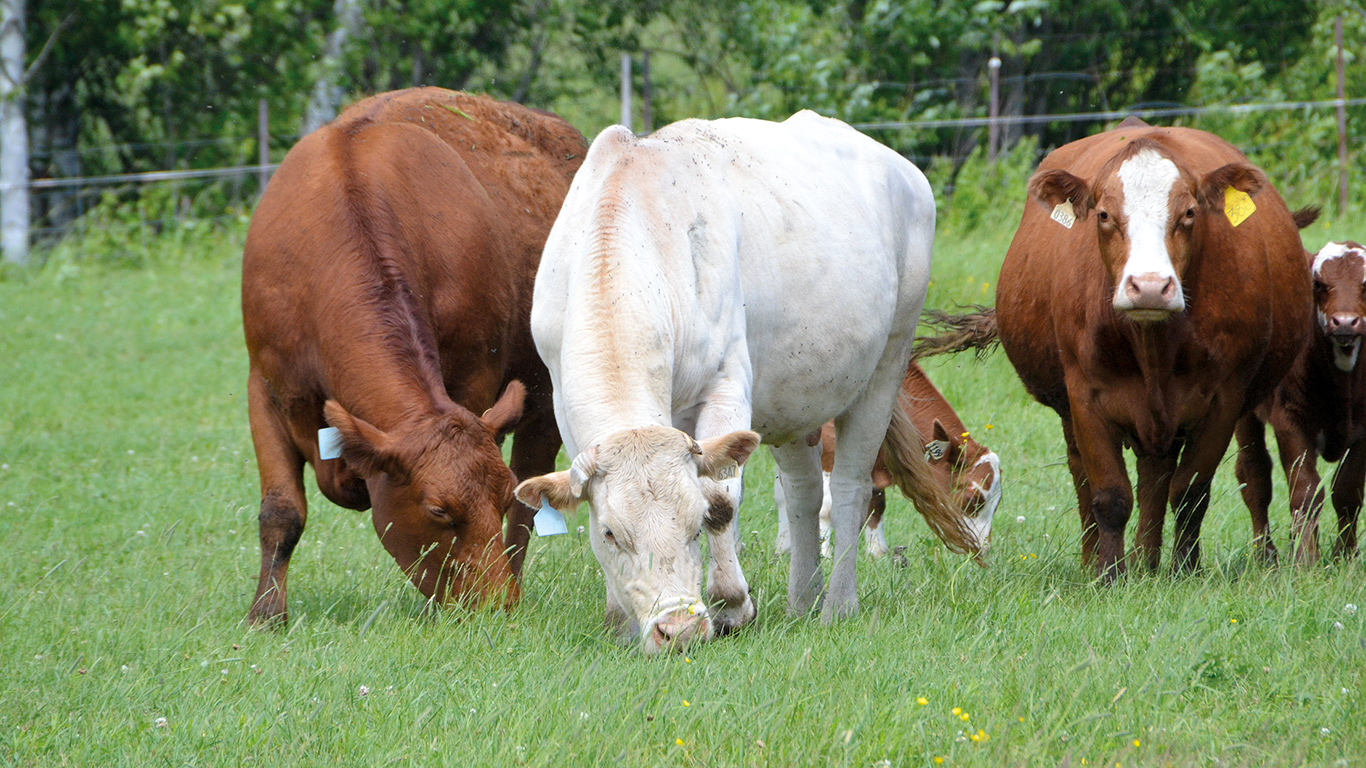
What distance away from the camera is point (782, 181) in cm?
546

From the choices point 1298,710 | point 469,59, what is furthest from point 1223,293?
point 469,59

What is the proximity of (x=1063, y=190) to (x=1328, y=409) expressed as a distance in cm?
179

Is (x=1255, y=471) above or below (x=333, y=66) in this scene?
above

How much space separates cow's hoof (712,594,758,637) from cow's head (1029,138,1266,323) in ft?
5.71

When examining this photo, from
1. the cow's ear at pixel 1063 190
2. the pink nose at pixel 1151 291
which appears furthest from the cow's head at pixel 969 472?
the pink nose at pixel 1151 291

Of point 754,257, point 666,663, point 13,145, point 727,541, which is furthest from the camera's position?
point 13,145

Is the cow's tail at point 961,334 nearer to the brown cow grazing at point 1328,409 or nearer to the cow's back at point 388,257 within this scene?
the brown cow grazing at point 1328,409

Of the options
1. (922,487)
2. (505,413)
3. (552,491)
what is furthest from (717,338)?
(922,487)

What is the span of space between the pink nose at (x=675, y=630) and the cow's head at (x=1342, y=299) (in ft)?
11.4

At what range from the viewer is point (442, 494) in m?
5.13

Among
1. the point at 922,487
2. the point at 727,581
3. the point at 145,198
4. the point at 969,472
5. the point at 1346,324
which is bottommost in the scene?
the point at 145,198

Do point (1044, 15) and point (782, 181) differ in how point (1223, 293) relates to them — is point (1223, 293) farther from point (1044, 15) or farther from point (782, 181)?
point (1044, 15)

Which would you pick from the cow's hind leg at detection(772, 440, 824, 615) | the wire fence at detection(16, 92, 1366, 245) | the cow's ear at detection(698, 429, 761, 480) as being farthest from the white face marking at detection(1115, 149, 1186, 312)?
the wire fence at detection(16, 92, 1366, 245)

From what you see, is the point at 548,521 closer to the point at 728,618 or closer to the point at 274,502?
the point at 728,618
